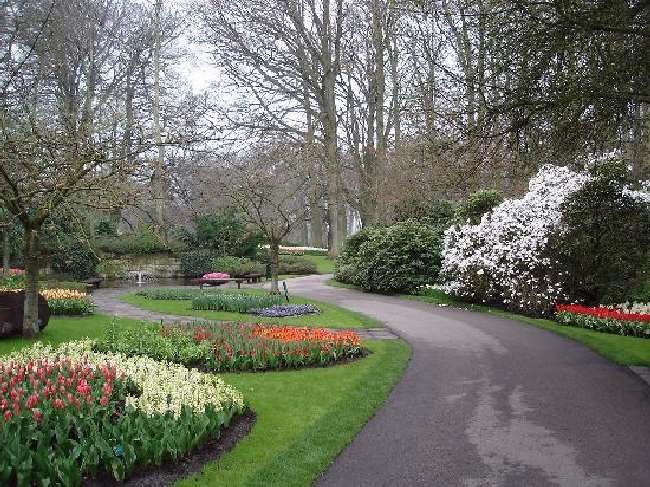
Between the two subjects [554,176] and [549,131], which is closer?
[549,131]

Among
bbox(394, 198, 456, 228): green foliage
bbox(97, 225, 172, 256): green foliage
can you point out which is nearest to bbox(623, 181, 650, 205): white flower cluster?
bbox(394, 198, 456, 228): green foliage

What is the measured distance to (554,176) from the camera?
1675cm

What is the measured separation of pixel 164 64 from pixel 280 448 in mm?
30213

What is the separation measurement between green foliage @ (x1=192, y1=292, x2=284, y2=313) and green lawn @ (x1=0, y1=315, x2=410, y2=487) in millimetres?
5841

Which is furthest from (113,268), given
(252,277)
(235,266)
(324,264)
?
(324,264)

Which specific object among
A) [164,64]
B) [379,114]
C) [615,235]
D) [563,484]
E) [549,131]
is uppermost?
[164,64]

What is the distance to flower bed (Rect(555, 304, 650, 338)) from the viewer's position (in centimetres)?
1318

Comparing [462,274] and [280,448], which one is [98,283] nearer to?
[462,274]

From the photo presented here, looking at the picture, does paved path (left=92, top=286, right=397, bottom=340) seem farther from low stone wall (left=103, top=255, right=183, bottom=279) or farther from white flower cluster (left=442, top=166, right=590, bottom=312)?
low stone wall (left=103, top=255, right=183, bottom=279)

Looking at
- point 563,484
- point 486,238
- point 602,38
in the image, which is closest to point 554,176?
point 486,238

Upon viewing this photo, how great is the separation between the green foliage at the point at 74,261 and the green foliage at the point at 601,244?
1763cm

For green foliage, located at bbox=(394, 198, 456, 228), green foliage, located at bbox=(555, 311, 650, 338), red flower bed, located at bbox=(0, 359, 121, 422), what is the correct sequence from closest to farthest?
1. red flower bed, located at bbox=(0, 359, 121, 422)
2. green foliage, located at bbox=(555, 311, 650, 338)
3. green foliage, located at bbox=(394, 198, 456, 228)

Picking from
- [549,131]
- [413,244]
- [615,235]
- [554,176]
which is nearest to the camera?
[549,131]

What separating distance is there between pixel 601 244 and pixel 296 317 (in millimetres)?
7825
